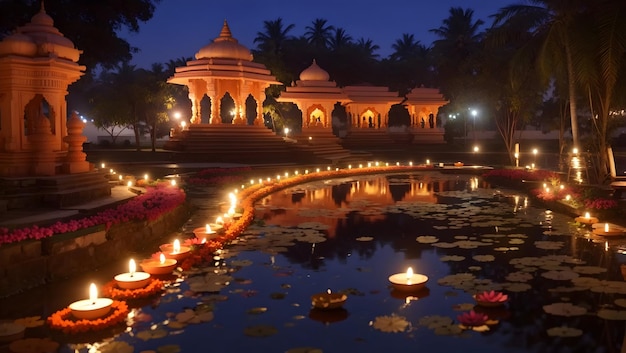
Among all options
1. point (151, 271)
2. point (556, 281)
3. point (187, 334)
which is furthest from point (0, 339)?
point (556, 281)

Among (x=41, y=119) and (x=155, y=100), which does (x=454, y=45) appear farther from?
(x=41, y=119)

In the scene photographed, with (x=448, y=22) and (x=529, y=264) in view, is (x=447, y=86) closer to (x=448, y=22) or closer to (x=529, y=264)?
(x=448, y=22)

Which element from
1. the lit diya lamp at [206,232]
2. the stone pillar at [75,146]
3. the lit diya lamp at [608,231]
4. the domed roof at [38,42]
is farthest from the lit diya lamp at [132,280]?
the lit diya lamp at [608,231]

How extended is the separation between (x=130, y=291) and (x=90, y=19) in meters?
20.4

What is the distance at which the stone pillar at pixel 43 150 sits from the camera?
445 inches

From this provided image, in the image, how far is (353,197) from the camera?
1595 cm

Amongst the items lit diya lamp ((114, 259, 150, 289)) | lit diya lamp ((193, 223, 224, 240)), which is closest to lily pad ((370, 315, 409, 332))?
lit diya lamp ((114, 259, 150, 289))

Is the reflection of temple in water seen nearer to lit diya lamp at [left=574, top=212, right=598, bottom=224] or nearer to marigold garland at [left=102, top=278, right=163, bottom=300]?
lit diya lamp at [left=574, top=212, right=598, bottom=224]

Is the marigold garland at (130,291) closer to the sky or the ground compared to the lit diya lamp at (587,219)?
closer to the ground

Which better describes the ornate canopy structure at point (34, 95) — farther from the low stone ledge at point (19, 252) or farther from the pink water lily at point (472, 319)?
the pink water lily at point (472, 319)

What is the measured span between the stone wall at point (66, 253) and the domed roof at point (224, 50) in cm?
2193

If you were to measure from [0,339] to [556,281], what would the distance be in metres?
6.03

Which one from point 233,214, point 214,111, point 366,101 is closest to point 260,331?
point 233,214

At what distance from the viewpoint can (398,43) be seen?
67.9 meters
